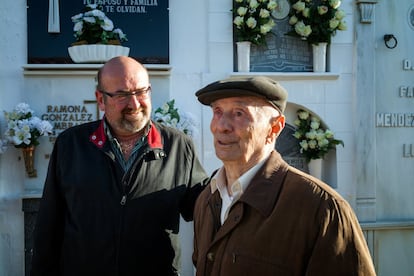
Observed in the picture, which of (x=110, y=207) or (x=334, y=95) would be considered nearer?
(x=110, y=207)

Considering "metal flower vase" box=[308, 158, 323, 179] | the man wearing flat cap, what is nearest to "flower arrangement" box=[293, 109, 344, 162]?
"metal flower vase" box=[308, 158, 323, 179]

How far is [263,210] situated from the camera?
5.72 ft

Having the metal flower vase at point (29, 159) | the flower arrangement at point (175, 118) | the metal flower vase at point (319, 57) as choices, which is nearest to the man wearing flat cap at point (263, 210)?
the flower arrangement at point (175, 118)

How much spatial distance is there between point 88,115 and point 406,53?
12.2 ft

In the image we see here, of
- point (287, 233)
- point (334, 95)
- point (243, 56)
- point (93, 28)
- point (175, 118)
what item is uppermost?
point (93, 28)

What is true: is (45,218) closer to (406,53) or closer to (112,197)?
(112,197)

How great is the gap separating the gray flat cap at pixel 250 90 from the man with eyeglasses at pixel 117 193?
79 cm

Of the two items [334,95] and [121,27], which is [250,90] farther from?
[334,95]

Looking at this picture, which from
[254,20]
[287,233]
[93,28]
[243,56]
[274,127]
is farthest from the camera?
[243,56]

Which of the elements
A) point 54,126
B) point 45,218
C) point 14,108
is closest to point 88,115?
point 54,126

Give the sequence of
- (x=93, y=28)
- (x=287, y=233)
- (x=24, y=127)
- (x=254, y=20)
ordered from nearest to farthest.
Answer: (x=287, y=233), (x=24, y=127), (x=93, y=28), (x=254, y=20)

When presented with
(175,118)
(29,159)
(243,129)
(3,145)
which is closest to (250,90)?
(243,129)

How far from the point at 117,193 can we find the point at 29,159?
2.51 m

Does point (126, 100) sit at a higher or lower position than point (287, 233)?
higher
